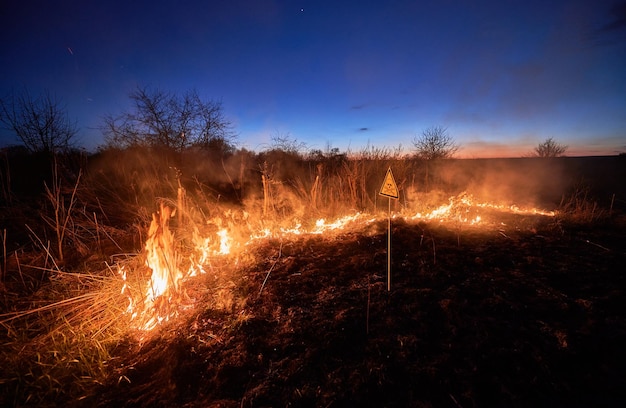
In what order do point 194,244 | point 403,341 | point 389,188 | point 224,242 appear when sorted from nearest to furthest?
point 403,341
point 389,188
point 194,244
point 224,242

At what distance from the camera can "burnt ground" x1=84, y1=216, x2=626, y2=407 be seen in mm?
2246

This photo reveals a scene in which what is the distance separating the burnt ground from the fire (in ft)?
1.40

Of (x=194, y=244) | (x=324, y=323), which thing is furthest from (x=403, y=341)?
(x=194, y=244)

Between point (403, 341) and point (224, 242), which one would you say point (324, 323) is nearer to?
point (403, 341)

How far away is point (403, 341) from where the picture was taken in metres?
2.75

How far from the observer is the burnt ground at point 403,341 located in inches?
88.4

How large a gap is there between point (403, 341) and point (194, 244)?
458 cm

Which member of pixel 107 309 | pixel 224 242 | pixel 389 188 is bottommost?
pixel 107 309

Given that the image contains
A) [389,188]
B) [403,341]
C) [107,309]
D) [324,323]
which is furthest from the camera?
[389,188]

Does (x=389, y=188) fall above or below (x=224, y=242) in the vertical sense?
above

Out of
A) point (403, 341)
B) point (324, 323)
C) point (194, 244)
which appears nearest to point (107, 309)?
point (194, 244)

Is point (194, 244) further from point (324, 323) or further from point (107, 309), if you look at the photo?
point (324, 323)

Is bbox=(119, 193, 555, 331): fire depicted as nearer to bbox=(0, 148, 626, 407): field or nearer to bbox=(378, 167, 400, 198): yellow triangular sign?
bbox=(0, 148, 626, 407): field

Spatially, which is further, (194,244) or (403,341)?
(194,244)
